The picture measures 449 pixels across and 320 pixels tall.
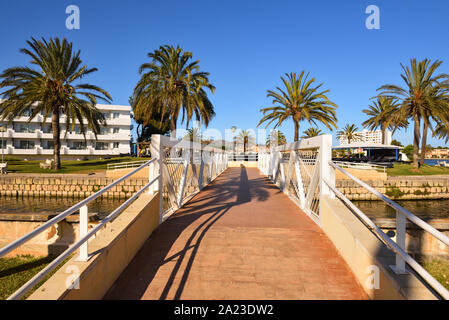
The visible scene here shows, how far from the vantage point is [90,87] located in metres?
21.3

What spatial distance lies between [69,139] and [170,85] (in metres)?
39.9

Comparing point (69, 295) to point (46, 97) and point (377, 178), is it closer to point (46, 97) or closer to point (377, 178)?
point (377, 178)

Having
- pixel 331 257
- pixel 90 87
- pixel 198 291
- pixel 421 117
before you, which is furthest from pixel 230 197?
pixel 421 117

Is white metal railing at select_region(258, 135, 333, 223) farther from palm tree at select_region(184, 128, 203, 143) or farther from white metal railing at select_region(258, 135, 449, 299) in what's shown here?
palm tree at select_region(184, 128, 203, 143)

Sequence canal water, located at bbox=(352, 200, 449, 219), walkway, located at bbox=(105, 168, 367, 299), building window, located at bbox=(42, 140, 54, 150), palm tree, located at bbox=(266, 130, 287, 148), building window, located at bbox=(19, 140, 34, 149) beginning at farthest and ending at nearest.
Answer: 1. building window, located at bbox=(42, 140, 54, 150)
2. building window, located at bbox=(19, 140, 34, 149)
3. palm tree, located at bbox=(266, 130, 287, 148)
4. canal water, located at bbox=(352, 200, 449, 219)
5. walkway, located at bbox=(105, 168, 367, 299)

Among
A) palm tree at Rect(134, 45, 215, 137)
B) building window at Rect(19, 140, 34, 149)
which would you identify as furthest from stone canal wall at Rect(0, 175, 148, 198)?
building window at Rect(19, 140, 34, 149)

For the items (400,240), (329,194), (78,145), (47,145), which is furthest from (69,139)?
(400,240)

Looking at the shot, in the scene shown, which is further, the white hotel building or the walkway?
the white hotel building

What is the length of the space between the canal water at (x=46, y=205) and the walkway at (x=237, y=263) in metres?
11.6

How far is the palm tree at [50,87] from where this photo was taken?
19419mm

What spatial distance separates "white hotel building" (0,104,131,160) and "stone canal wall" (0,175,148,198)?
26478 mm

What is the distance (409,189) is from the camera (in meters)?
18.2

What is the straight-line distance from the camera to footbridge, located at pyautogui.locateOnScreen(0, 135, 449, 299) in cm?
225
